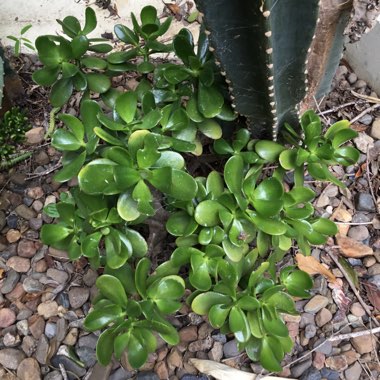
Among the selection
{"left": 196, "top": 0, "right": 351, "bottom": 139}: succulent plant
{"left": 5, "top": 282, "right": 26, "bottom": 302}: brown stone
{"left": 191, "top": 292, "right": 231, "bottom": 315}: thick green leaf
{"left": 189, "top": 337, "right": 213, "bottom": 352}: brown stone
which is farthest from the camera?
{"left": 5, "top": 282, "right": 26, "bottom": 302}: brown stone

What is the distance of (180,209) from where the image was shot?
3.87 ft

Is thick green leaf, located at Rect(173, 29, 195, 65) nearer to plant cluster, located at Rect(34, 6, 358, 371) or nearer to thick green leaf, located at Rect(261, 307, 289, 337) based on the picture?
plant cluster, located at Rect(34, 6, 358, 371)

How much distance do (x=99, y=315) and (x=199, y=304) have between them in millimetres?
196

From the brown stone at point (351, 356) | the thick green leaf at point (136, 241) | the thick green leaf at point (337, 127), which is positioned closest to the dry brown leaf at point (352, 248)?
the brown stone at point (351, 356)

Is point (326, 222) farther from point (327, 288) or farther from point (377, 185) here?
point (377, 185)

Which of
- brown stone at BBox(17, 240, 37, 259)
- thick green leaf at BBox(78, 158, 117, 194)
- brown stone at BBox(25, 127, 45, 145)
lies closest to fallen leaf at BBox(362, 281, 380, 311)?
thick green leaf at BBox(78, 158, 117, 194)

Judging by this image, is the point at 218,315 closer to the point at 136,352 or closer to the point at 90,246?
the point at 136,352

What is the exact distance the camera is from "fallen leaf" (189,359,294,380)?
49.9 inches

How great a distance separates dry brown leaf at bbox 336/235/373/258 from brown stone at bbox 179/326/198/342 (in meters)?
0.43

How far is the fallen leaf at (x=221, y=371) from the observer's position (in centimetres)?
127

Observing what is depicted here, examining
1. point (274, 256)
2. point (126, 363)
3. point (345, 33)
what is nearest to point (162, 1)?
point (345, 33)

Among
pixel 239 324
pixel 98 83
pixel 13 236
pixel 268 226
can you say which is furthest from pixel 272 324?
pixel 13 236

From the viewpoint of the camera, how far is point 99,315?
1048mm

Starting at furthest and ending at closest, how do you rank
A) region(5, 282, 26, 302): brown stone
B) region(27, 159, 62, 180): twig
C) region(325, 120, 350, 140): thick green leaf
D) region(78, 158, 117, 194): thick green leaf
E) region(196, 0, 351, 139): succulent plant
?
region(27, 159, 62, 180): twig, region(5, 282, 26, 302): brown stone, region(325, 120, 350, 140): thick green leaf, region(78, 158, 117, 194): thick green leaf, region(196, 0, 351, 139): succulent plant
